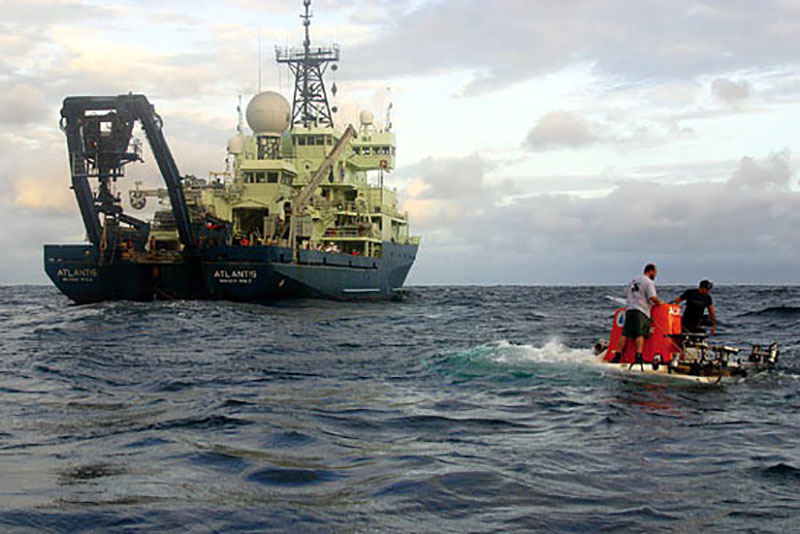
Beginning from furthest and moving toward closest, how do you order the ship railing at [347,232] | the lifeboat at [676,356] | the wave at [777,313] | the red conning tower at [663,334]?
1. the ship railing at [347,232]
2. the wave at [777,313]
3. the red conning tower at [663,334]
4. the lifeboat at [676,356]

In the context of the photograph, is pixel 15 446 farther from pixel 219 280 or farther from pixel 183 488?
pixel 219 280

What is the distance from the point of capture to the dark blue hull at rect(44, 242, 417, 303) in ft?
125

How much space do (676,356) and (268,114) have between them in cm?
4238

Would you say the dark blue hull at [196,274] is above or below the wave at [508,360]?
above

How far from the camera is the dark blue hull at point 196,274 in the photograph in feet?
125

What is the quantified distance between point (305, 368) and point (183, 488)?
28.5 feet

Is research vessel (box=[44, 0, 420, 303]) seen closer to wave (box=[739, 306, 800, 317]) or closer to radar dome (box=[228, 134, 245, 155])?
Answer: radar dome (box=[228, 134, 245, 155])

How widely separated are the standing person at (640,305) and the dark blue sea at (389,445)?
0.90m

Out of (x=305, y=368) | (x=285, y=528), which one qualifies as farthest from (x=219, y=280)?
(x=285, y=528)

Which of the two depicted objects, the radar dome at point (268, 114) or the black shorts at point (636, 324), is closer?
the black shorts at point (636, 324)

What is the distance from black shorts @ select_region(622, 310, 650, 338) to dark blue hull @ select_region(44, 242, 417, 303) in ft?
85.1

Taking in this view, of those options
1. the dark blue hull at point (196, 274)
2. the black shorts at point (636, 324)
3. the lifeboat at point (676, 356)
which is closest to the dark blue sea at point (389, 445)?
the lifeboat at point (676, 356)

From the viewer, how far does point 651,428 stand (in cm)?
940

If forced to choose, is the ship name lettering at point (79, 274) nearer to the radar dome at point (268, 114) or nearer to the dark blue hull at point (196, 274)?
the dark blue hull at point (196, 274)
